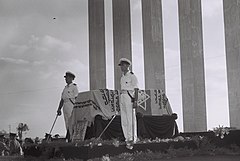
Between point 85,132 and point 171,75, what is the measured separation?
39.5ft

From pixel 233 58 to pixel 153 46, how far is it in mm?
4066

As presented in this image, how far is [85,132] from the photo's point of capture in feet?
41.2

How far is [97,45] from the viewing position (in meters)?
20.7

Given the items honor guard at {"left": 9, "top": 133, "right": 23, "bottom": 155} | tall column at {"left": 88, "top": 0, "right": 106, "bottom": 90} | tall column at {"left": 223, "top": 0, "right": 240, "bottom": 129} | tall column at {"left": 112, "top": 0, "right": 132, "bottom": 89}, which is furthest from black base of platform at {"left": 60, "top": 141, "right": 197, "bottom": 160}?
tall column at {"left": 88, "top": 0, "right": 106, "bottom": 90}

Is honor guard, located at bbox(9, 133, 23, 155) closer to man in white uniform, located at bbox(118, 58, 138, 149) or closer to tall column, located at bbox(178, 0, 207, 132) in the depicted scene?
man in white uniform, located at bbox(118, 58, 138, 149)

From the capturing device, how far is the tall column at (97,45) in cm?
2067

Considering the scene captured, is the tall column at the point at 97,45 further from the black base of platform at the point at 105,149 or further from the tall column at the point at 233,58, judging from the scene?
the black base of platform at the point at 105,149

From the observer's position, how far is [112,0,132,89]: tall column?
795 inches

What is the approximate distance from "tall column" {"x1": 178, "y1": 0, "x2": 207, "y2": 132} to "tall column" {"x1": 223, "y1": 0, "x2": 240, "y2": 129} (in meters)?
1.57

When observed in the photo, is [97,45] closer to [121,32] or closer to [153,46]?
[121,32]

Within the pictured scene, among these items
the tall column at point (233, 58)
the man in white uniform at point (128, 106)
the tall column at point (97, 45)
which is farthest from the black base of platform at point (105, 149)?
the tall column at point (97, 45)

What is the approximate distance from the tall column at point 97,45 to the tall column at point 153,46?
261 cm

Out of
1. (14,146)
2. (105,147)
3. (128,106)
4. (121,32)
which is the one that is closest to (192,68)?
(121,32)

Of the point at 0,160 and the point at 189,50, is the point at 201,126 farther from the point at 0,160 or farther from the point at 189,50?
the point at 0,160
